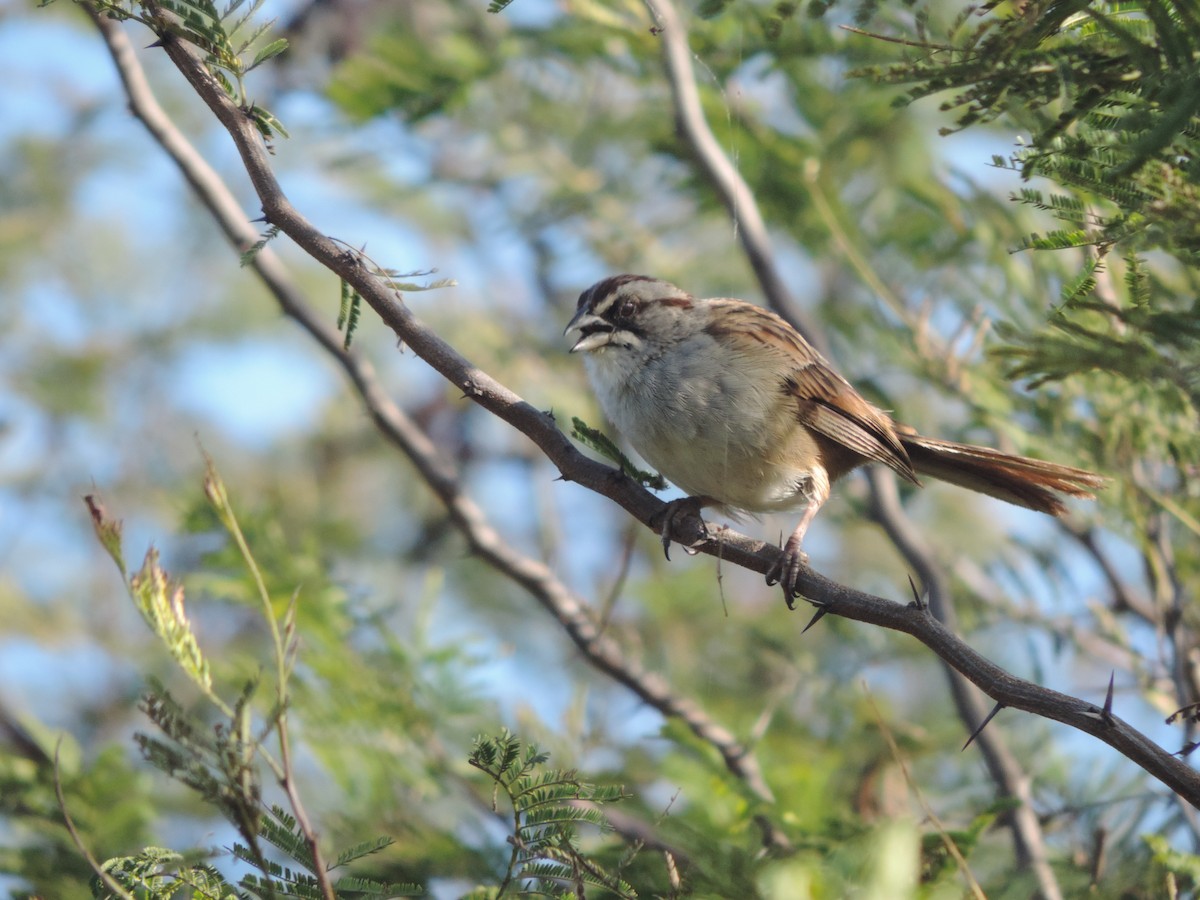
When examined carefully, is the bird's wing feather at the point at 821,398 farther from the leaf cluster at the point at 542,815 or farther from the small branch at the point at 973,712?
the leaf cluster at the point at 542,815

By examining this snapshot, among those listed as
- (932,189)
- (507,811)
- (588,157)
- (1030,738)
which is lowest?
(507,811)

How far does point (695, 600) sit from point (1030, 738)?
1767mm

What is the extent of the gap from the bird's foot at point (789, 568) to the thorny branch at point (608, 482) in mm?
54

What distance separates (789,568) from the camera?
328 cm

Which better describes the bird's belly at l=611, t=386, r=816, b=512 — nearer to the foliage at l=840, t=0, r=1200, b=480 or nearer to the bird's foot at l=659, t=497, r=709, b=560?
the bird's foot at l=659, t=497, r=709, b=560

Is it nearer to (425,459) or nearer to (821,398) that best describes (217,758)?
(425,459)

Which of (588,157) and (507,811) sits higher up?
(588,157)

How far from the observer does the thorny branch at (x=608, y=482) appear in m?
2.06

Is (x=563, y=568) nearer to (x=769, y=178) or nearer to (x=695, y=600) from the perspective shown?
(x=695, y=600)

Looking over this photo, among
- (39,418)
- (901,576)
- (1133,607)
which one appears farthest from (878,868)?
(39,418)

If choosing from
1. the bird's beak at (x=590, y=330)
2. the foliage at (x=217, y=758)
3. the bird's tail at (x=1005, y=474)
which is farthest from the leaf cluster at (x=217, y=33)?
the bird's tail at (x=1005, y=474)

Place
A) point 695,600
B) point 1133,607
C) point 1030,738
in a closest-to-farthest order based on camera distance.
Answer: point 1133,607, point 1030,738, point 695,600

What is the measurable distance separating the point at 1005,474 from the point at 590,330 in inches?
59.3

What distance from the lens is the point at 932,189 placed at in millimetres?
5445
